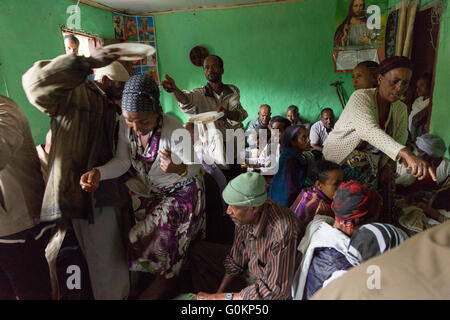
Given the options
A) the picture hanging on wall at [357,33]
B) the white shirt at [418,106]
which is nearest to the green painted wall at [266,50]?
the picture hanging on wall at [357,33]

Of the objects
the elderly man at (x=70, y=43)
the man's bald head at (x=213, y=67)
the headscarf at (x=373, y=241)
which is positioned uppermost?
the elderly man at (x=70, y=43)

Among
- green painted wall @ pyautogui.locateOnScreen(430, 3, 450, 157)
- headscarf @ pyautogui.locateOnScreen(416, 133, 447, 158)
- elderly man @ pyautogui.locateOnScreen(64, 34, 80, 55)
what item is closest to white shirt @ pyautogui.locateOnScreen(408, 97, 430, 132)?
green painted wall @ pyautogui.locateOnScreen(430, 3, 450, 157)

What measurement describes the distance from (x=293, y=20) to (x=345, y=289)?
462 cm

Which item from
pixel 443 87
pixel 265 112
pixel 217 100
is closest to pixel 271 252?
pixel 217 100

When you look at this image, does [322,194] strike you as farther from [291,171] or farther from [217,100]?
[217,100]

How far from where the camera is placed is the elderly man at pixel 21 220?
3.35 ft

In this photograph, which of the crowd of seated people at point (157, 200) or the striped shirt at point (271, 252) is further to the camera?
the striped shirt at point (271, 252)

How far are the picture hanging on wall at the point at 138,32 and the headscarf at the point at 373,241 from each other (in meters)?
4.30

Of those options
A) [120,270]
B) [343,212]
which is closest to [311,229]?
[343,212]

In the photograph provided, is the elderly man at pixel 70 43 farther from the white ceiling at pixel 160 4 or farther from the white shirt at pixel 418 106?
the white shirt at pixel 418 106

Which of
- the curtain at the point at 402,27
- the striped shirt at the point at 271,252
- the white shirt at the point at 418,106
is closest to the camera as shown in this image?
the striped shirt at the point at 271,252

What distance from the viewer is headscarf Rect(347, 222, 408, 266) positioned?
0.90 metres

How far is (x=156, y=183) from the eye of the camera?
129cm
